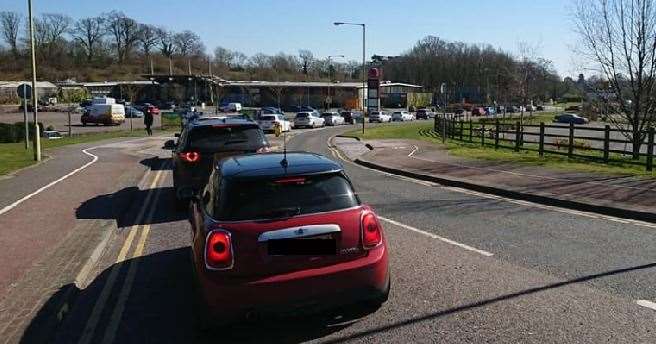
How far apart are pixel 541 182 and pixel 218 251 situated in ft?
36.8

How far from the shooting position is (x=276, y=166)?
5.73m

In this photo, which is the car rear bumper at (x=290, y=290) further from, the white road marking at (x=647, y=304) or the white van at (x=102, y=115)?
the white van at (x=102, y=115)

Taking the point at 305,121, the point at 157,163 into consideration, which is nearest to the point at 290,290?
→ the point at 157,163

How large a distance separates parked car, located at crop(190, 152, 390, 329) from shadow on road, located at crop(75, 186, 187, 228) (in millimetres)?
5795

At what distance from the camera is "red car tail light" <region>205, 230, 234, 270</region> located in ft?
16.2

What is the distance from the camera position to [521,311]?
5562 millimetres

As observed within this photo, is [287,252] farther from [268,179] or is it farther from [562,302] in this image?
[562,302]

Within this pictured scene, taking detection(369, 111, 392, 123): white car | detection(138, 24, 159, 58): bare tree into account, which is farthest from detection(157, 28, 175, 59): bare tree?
detection(369, 111, 392, 123): white car

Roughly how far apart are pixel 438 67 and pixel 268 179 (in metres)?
157

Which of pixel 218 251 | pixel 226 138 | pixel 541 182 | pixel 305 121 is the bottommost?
pixel 541 182

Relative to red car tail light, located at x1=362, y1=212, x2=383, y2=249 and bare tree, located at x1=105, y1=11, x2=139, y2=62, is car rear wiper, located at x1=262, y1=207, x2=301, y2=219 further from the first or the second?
bare tree, located at x1=105, y1=11, x2=139, y2=62

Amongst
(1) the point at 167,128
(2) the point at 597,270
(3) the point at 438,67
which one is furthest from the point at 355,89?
(2) the point at 597,270

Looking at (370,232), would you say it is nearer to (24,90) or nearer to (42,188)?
(42,188)

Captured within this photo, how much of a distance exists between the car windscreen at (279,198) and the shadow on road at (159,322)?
2.88 feet
